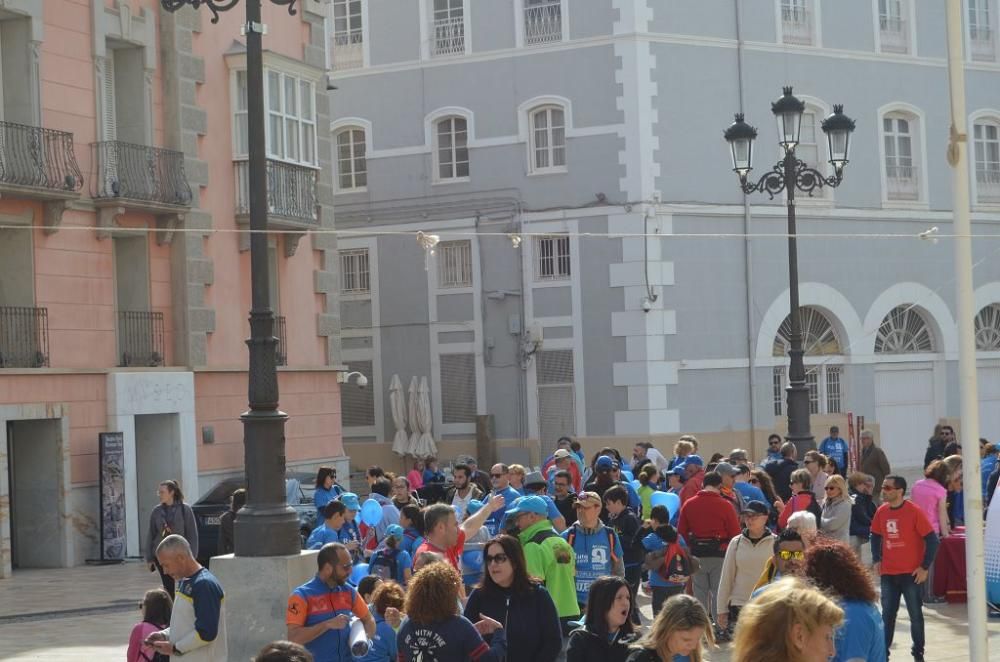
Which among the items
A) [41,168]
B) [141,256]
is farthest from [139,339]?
[41,168]

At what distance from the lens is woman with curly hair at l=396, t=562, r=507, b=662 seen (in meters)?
8.74

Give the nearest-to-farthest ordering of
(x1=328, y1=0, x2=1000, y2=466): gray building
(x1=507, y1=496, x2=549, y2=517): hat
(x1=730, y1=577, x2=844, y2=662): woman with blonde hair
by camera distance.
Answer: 1. (x1=730, y1=577, x2=844, y2=662): woman with blonde hair
2. (x1=507, y1=496, x2=549, y2=517): hat
3. (x1=328, y1=0, x2=1000, y2=466): gray building

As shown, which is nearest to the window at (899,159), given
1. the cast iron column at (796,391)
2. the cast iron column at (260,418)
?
the cast iron column at (796,391)

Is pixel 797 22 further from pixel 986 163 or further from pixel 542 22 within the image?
pixel 986 163

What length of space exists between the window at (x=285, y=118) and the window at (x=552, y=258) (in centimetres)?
745

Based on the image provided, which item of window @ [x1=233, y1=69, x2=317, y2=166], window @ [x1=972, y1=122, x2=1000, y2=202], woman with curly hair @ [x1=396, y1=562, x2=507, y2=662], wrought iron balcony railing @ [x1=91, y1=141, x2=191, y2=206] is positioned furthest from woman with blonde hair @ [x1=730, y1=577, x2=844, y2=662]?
window @ [x1=972, y1=122, x2=1000, y2=202]

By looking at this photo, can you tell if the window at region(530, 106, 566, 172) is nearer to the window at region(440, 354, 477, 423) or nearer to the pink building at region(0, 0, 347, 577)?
the window at region(440, 354, 477, 423)

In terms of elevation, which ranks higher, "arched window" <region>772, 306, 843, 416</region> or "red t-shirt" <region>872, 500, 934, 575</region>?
"arched window" <region>772, 306, 843, 416</region>

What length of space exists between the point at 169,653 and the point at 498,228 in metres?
28.6

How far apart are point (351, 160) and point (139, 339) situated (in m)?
13.7

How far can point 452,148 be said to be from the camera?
131 ft

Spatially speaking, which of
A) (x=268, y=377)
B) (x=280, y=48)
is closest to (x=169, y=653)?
(x=268, y=377)

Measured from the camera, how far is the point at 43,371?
1022 inches

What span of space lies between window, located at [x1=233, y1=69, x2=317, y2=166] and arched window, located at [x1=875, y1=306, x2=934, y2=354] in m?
15.5
